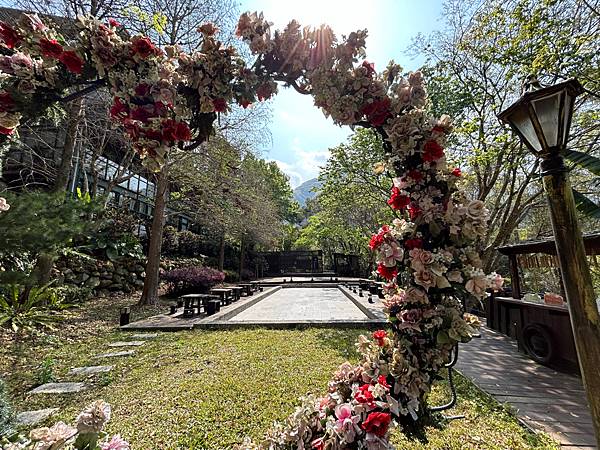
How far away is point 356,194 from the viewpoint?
11344 mm

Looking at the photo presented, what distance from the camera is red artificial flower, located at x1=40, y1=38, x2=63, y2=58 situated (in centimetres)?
141

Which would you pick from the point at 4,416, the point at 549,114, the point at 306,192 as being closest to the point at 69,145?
the point at 4,416

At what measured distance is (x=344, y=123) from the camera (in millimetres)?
1678

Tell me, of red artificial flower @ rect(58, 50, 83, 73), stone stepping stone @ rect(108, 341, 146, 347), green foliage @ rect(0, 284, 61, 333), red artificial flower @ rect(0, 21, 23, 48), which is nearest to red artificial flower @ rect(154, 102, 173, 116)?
red artificial flower @ rect(58, 50, 83, 73)

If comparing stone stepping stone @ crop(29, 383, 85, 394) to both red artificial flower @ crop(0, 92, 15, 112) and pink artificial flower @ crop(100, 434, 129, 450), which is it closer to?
pink artificial flower @ crop(100, 434, 129, 450)

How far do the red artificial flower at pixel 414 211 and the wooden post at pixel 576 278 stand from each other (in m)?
0.87

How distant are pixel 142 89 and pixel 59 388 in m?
3.54

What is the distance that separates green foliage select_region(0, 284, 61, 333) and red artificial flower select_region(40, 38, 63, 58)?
17.1 feet

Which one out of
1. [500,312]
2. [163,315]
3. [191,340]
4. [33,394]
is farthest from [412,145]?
[163,315]

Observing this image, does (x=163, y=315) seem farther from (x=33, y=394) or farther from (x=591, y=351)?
(x=591, y=351)

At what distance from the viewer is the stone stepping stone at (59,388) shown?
3.06 metres

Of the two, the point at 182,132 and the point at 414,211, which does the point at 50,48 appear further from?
the point at 414,211

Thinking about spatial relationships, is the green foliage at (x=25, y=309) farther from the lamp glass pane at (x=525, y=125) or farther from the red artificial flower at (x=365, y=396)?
the lamp glass pane at (x=525, y=125)

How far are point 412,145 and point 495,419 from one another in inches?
111
